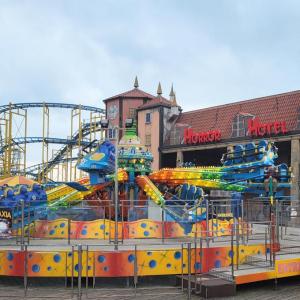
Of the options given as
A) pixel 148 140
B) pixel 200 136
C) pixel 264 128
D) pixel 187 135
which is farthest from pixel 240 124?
pixel 148 140

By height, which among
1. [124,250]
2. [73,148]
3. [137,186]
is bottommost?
[124,250]

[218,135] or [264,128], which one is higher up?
[264,128]

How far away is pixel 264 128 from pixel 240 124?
2657mm

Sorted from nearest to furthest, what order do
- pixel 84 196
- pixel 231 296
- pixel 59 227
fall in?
pixel 231 296
pixel 59 227
pixel 84 196

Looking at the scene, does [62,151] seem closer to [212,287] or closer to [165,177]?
[165,177]

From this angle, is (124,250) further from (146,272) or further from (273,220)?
(273,220)

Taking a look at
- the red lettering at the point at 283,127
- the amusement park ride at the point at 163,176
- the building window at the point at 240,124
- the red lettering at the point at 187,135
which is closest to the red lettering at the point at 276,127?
the red lettering at the point at 283,127

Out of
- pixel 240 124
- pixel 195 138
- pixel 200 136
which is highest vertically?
pixel 240 124


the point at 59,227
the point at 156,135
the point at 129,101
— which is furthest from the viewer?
the point at 129,101

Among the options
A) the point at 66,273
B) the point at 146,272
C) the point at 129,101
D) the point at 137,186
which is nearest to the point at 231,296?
the point at 146,272

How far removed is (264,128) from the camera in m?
33.8

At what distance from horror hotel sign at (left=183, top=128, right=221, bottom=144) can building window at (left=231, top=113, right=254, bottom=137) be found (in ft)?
4.58

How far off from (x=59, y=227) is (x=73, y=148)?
31130 mm

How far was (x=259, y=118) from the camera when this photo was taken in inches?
1377
